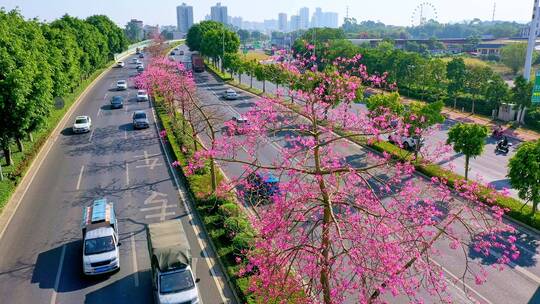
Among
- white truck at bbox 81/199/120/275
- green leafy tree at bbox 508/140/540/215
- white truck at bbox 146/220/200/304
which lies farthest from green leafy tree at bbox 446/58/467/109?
white truck at bbox 81/199/120/275

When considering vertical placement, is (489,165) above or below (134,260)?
above

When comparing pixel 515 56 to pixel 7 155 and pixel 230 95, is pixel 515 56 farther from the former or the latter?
pixel 7 155

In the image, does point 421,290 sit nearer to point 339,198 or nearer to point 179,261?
point 339,198

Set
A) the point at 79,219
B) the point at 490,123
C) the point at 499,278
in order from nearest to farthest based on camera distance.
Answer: the point at 499,278 → the point at 79,219 → the point at 490,123

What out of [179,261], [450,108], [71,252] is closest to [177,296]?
[179,261]

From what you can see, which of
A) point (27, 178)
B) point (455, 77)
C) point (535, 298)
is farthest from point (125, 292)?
A: point (455, 77)

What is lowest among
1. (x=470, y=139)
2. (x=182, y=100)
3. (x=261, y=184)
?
(x=470, y=139)
